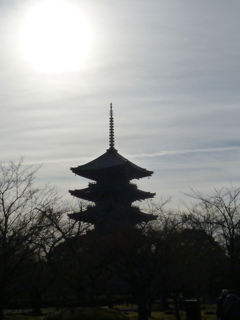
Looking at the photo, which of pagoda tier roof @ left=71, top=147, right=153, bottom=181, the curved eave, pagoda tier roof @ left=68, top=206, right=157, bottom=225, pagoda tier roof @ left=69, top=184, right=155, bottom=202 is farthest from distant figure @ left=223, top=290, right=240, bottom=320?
the curved eave

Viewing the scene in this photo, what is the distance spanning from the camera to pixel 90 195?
41.5 meters

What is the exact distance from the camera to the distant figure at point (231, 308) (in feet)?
35.9

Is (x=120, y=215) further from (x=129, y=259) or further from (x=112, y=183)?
(x=129, y=259)

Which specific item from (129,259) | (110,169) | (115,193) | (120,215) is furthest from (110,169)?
(129,259)

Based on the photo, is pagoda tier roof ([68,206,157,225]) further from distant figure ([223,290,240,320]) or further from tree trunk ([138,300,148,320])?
distant figure ([223,290,240,320])

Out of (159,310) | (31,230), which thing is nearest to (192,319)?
(31,230)

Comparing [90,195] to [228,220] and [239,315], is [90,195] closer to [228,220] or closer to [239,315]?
[228,220]

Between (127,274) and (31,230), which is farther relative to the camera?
(127,274)

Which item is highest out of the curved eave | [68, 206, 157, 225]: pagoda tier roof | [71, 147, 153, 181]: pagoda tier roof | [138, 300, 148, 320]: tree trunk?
[71, 147, 153, 181]: pagoda tier roof

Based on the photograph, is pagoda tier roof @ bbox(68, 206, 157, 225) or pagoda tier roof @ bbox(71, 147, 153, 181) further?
pagoda tier roof @ bbox(71, 147, 153, 181)

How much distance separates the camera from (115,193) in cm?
4131

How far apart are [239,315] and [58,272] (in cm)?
718

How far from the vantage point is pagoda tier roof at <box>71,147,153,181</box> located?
41.2 m

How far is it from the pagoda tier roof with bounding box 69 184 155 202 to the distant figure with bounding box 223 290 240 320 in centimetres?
2986
